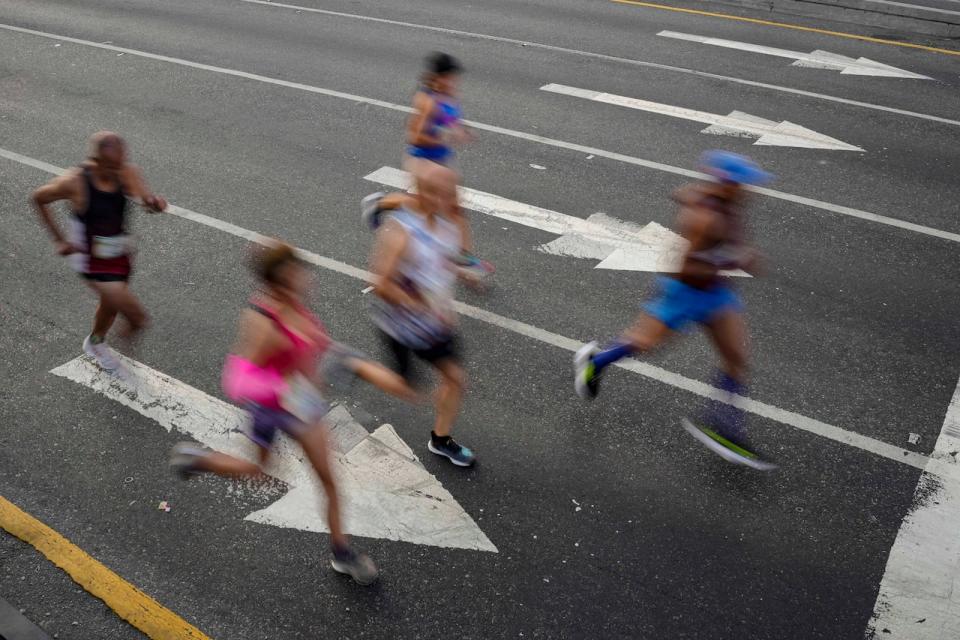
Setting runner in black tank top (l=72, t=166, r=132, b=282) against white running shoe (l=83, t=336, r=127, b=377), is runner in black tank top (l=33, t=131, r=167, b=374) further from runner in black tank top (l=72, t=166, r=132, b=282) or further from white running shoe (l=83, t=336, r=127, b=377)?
white running shoe (l=83, t=336, r=127, b=377)

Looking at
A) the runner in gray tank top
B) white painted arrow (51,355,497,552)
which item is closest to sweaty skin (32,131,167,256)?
white painted arrow (51,355,497,552)

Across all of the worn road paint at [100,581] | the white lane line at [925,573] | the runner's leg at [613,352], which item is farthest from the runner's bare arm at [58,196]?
the white lane line at [925,573]

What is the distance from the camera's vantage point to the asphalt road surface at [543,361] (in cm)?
468

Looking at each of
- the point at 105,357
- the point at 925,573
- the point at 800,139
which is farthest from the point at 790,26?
the point at 105,357

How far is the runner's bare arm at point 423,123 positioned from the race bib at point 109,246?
2607 millimetres

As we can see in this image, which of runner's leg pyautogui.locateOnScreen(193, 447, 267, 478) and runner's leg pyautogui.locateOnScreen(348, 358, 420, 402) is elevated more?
runner's leg pyautogui.locateOnScreen(348, 358, 420, 402)

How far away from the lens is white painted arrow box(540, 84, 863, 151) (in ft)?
35.1

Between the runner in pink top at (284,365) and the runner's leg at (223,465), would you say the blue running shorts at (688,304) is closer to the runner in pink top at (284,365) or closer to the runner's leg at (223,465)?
the runner in pink top at (284,365)

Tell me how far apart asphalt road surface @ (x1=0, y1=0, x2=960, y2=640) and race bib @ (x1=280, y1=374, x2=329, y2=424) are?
1140mm

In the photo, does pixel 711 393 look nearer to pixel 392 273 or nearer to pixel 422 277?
pixel 422 277

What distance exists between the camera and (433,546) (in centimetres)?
496

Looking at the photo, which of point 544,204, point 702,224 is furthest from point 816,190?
point 702,224

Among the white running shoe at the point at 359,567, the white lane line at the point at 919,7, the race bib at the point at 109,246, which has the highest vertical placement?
the white lane line at the point at 919,7

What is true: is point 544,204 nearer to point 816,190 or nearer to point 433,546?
point 816,190
